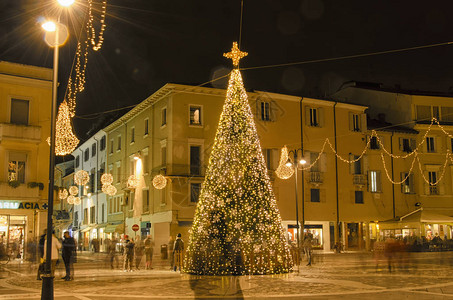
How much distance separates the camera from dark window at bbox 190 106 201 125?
40.1 m

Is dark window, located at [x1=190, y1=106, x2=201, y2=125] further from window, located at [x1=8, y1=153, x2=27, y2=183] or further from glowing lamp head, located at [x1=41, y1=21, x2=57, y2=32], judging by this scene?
glowing lamp head, located at [x1=41, y1=21, x2=57, y2=32]

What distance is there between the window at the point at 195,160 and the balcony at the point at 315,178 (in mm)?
9749

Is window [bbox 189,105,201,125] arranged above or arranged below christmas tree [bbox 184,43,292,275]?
above

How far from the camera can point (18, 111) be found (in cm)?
3275

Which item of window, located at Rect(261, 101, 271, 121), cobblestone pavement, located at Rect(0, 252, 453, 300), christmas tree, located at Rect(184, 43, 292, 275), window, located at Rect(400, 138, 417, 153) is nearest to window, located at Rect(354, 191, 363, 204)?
window, located at Rect(400, 138, 417, 153)

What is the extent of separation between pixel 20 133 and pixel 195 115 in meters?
12.8

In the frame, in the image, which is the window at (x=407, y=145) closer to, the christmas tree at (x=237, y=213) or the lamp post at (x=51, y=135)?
the christmas tree at (x=237, y=213)

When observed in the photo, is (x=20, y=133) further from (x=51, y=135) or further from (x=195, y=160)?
(x=51, y=135)

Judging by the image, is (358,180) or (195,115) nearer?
(195,115)

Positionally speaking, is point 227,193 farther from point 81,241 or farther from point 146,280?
point 81,241

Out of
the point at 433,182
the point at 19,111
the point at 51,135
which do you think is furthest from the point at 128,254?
the point at 433,182

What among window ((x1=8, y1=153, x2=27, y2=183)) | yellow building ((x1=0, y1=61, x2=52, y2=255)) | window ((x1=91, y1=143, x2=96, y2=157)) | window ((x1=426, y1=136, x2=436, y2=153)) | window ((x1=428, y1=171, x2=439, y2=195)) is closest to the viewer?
yellow building ((x1=0, y1=61, x2=52, y2=255))

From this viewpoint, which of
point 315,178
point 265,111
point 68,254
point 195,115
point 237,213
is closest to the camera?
point 68,254

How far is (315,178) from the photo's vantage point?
144 ft
